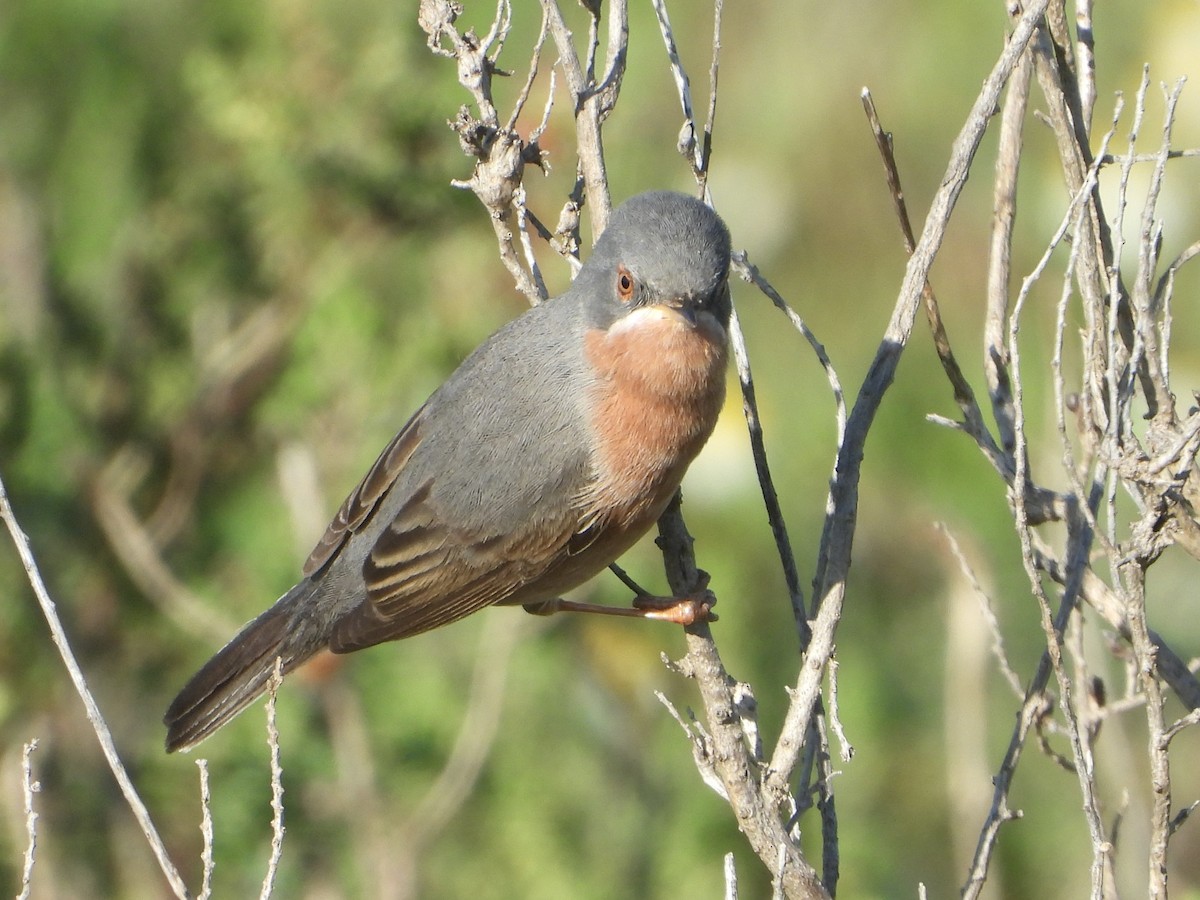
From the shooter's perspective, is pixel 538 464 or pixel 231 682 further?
pixel 231 682

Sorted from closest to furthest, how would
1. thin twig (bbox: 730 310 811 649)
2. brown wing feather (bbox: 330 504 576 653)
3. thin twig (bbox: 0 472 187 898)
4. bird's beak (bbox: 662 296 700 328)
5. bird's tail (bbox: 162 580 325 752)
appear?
thin twig (bbox: 0 472 187 898)
thin twig (bbox: 730 310 811 649)
bird's beak (bbox: 662 296 700 328)
brown wing feather (bbox: 330 504 576 653)
bird's tail (bbox: 162 580 325 752)

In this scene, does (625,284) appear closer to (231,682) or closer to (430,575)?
(430,575)

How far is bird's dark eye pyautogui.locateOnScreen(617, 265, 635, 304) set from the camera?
367cm

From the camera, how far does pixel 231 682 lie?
14.0 ft

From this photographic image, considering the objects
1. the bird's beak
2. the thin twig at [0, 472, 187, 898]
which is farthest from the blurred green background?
the thin twig at [0, 472, 187, 898]

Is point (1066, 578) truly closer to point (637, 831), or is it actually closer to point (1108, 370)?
point (1108, 370)

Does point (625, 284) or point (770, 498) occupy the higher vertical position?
point (625, 284)

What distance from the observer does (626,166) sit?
5.87 metres

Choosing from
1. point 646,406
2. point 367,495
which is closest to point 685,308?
point 646,406

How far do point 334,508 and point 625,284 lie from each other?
83.4 inches

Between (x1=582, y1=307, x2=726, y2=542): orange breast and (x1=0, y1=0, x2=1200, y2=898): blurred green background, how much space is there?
103cm

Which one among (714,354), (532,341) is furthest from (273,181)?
(714,354)

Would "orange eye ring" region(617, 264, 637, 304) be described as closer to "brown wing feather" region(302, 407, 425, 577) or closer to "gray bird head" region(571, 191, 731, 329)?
"gray bird head" region(571, 191, 731, 329)

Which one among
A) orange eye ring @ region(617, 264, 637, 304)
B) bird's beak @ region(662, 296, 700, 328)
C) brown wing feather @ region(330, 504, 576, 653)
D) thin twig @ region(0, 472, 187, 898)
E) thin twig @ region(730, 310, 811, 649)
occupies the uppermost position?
orange eye ring @ region(617, 264, 637, 304)
